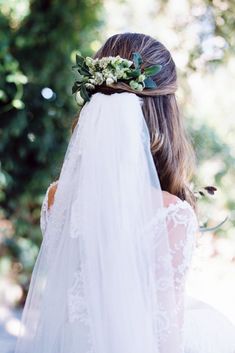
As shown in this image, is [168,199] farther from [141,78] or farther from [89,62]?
[89,62]

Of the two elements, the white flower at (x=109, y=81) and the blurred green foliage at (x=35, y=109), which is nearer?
the white flower at (x=109, y=81)

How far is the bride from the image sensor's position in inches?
57.4

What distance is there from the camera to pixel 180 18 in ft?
13.7

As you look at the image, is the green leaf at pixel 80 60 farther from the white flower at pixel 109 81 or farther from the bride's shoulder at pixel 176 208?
the bride's shoulder at pixel 176 208

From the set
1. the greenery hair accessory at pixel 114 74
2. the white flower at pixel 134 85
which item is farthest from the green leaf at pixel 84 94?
the white flower at pixel 134 85

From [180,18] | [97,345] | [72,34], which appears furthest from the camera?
[72,34]

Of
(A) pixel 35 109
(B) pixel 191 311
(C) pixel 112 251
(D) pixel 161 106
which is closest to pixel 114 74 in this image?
(D) pixel 161 106

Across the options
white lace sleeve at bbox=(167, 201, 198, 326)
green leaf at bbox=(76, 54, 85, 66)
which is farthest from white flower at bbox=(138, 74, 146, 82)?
white lace sleeve at bbox=(167, 201, 198, 326)

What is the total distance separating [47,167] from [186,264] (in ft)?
10.7

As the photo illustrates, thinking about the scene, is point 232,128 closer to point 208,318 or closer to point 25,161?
point 25,161

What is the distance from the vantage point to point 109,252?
4.83ft

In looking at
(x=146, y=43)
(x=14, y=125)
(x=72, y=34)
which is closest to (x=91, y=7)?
(x=72, y=34)

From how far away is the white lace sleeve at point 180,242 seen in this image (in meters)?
1.49

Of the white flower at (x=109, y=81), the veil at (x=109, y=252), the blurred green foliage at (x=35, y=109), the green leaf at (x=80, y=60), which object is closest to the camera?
the veil at (x=109, y=252)
